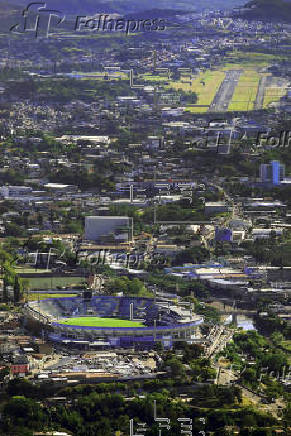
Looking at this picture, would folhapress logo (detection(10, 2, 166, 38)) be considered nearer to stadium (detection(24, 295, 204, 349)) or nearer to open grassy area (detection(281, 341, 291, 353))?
stadium (detection(24, 295, 204, 349))

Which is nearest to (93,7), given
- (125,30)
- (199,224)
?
(125,30)

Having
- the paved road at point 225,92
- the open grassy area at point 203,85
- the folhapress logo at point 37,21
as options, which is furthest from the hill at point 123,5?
the paved road at point 225,92

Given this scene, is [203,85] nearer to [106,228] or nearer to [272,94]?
[272,94]

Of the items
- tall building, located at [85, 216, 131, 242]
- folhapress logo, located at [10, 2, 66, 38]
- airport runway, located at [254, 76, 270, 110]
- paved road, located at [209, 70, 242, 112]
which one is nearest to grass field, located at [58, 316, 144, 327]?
tall building, located at [85, 216, 131, 242]

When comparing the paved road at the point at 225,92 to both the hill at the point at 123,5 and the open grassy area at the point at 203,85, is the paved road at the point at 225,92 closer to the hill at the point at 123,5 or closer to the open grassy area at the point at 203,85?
the open grassy area at the point at 203,85

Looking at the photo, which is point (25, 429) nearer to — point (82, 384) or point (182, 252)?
point (82, 384)

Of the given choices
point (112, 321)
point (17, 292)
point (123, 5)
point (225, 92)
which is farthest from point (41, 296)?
point (123, 5)
